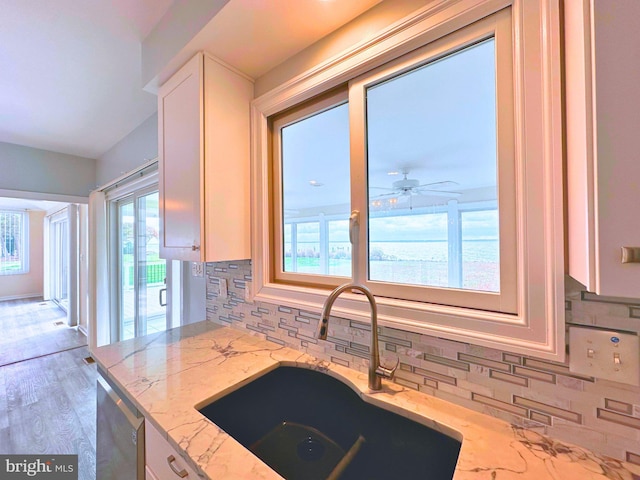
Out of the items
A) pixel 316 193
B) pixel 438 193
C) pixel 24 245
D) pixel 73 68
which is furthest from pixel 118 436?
pixel 24 245

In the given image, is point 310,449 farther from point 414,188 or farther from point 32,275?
point 32,275

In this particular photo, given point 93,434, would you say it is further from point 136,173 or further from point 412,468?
point 412,468

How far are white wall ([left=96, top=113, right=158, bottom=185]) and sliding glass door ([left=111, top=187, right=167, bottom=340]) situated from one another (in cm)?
28

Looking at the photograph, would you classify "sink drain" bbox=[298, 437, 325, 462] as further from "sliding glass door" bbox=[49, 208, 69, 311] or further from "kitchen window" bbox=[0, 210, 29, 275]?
"kitchen window" bbox=[0, 210, 29, 275]

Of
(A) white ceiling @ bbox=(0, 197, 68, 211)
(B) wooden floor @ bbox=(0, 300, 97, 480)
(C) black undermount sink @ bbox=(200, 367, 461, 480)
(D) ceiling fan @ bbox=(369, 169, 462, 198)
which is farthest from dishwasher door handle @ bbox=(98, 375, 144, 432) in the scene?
(A) white ceiling @ bbox=(0, 197, 68, 211)

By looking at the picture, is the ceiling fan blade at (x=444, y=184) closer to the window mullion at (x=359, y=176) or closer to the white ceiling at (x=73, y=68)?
the window mullion at (x=359, y=176)

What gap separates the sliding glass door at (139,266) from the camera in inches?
104

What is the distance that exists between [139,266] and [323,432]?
2.82 metres

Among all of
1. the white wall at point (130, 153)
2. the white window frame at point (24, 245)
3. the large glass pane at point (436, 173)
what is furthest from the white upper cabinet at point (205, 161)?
the white window frame at point (24, 245)

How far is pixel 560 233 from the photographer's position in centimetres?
67

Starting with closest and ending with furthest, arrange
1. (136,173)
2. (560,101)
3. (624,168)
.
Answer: (624,168) → (560,101) → (136,173)

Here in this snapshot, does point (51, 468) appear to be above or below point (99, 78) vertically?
below

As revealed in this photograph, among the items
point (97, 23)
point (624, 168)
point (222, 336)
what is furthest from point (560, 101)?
point (97, 23)

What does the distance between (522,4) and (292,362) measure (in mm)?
1416
